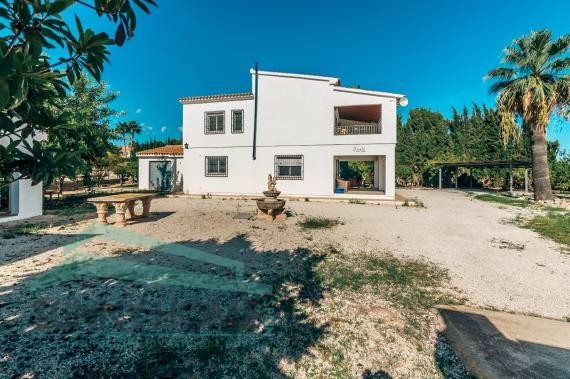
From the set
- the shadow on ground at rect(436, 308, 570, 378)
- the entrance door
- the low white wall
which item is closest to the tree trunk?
the shadow on ground at rect(436, 308, 570, 378)

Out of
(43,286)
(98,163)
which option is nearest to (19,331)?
(43,286)

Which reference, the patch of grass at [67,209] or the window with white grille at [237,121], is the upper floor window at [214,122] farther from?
the patch of grass at [67,209]

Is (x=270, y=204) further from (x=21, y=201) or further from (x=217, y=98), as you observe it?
(x=217, y=98)

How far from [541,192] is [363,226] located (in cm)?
1338

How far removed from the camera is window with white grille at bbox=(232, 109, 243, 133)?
60.0ft

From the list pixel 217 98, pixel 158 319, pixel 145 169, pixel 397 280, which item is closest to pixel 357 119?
pixel 217 98

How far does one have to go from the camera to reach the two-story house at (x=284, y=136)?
16.6 meters

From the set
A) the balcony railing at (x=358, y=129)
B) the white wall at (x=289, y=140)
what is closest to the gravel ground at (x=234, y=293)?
the white wall at (x=289, y=140)

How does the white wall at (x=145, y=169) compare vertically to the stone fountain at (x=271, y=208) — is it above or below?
above

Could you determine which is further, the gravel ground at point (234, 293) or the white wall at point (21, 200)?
the white wall at point (21, 200)

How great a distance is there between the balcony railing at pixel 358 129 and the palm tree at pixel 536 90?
700 cm

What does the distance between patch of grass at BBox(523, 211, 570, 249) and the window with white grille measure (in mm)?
15381

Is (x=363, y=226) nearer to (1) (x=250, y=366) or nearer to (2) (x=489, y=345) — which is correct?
(2) (x=489, y=345)

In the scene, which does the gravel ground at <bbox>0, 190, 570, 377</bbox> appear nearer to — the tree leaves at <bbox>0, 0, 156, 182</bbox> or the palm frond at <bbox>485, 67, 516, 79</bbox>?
the tree leaves at <bbox>0, 0, 156, 182</bbox>
